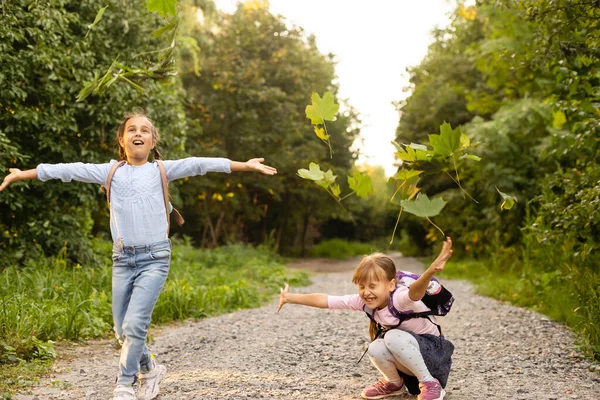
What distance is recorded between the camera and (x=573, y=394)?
4238 mm

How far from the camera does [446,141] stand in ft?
12.3

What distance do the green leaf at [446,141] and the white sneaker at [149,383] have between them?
2.37 metres

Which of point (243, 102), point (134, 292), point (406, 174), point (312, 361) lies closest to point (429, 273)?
point (406, 174)

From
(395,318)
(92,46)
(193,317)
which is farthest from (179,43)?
(395,318)

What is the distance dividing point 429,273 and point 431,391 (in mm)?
889

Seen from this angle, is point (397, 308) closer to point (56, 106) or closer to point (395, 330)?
point (395, 330)

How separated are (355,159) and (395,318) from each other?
25.2 metres

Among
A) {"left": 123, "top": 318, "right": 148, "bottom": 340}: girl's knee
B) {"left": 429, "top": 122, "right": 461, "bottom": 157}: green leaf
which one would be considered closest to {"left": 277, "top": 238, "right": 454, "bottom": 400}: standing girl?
{"left": 429, "top": 122, "right": 461, "bottom": 157}: green leaf

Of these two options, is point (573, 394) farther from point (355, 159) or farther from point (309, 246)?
point (309, 246)

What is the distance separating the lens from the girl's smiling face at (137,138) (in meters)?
4.11

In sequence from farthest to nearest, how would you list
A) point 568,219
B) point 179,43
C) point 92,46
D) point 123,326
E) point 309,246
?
point 309,246
point 179,43
point 92,46
point 568,219
point 123,326

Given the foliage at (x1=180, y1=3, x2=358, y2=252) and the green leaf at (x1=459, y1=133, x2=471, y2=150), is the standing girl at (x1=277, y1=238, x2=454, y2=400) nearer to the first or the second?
the green leaf at (x1=459, y1=133, x2=471, y2=150)

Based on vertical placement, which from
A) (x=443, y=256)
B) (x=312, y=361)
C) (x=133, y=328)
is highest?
(x=443, y=256)

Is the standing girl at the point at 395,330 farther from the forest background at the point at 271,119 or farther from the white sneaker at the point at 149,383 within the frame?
the white sneaker at the point at 149,383
